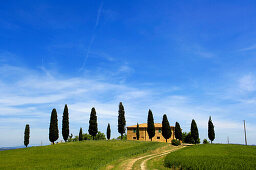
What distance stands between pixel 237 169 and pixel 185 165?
6520 mm

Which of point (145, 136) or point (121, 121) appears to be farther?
point (145, 136)

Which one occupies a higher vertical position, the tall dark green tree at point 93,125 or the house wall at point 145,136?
the tall dark green tree at point 93,125

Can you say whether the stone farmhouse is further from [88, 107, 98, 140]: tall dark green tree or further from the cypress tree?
[88, 107, 98, 140]: tall dark green tree

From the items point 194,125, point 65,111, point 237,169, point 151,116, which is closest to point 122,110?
point 151,116

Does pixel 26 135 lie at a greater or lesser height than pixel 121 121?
lesser

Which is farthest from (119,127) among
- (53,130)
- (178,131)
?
(178,131)

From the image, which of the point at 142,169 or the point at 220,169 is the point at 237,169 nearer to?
the point at 220,169

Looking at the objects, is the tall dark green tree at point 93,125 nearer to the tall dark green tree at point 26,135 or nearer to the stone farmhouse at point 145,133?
the stone farmhouse at point 145,133

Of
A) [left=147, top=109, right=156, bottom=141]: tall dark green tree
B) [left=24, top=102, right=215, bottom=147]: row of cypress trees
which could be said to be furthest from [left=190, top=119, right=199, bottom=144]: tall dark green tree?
[left=147, top=109, right=156, bottom=141]: tall dark green tree

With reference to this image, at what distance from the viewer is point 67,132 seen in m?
69.4

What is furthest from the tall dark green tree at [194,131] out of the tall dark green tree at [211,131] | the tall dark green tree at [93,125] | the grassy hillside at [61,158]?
the tall dark green tree at [93,125]

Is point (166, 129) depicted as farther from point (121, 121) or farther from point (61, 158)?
point (61, 158)

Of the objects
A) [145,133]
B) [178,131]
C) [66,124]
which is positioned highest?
[66,124]

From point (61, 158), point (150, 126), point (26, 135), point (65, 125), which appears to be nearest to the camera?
point (61, 158)
